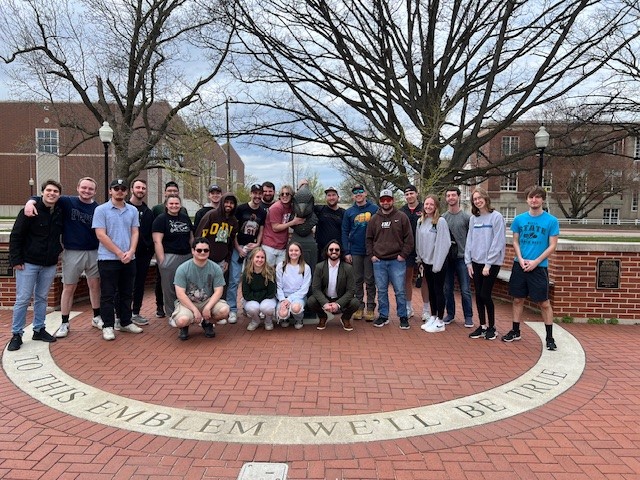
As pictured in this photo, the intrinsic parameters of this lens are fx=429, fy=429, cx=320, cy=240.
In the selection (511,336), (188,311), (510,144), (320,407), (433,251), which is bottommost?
(320,407)

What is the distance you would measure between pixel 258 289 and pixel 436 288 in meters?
2.41

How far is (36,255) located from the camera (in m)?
4.82

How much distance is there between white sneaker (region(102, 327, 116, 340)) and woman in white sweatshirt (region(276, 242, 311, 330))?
2009 mm

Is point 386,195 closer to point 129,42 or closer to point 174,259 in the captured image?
point 174,259

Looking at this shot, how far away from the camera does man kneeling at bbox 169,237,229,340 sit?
202 inches

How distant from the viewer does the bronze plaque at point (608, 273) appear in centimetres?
630

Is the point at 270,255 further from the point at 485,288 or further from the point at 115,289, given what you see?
the point at 485,288

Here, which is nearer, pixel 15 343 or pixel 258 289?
pixel 15 343

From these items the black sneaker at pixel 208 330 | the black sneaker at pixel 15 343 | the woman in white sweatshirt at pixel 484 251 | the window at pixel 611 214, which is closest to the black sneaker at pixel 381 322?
the woman in white sweatshirt at pixel 484 251

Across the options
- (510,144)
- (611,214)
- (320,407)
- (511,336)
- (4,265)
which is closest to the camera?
(320,407)

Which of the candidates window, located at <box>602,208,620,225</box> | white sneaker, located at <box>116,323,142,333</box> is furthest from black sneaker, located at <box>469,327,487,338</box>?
window, located at <box>602,208,620,225</box>

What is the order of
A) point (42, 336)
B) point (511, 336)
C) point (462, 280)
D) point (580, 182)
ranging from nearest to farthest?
point (42, 336) < point (511, 336) < point (462, 280) < point (580, 182)

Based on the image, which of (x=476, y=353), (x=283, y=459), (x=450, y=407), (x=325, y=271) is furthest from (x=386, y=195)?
(x=283, y=459)

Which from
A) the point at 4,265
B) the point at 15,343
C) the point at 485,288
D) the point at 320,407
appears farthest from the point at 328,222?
the point at 4,265
